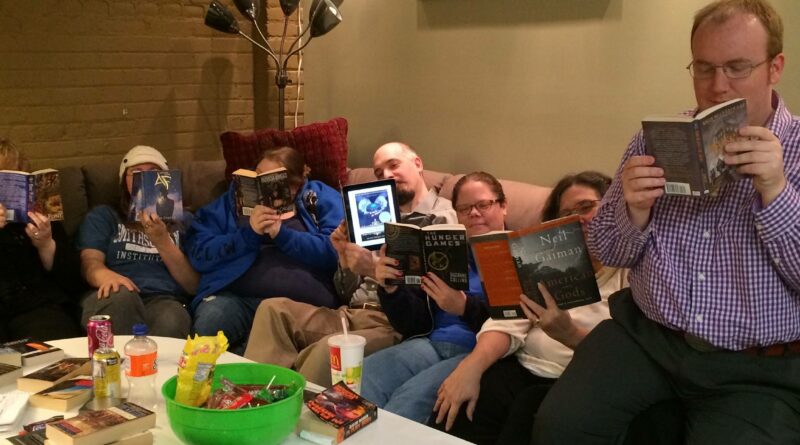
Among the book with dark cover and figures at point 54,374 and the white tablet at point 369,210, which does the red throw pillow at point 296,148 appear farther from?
the book with dark cover and figures at point 54,374

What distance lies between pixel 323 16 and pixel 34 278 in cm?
171

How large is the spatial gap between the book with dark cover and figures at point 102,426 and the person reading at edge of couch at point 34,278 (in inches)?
49.5

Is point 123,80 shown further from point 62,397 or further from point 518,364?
point 518,364

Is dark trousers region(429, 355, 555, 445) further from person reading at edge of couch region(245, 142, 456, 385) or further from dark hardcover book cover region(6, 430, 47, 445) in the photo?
dark hardcover book cover region(6, 430, 47, 445)

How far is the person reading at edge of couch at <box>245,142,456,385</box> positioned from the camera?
2.60 metres

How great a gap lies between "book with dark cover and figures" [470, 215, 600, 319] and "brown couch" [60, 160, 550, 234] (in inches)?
27.1

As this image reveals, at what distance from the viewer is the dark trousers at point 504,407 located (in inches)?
83.5

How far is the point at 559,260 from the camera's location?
2086mm

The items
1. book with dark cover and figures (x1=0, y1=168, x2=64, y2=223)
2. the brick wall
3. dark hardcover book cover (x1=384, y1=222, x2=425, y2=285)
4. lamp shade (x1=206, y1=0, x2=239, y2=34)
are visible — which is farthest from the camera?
lamp shade (x1=206, y1=0, x2=239, y2=34)

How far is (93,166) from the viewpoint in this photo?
3.42 m

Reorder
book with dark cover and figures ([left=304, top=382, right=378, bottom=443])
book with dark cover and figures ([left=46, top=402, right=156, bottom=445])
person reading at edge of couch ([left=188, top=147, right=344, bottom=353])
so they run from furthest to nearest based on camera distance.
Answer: person reading at edge of couch ([left=188, top=147, right=344, bottom=353]), book with dark cover and figures ([left=304, top=382, right=378, bottom=443]), book with dark cover and figures ([left=46, top=402, right=156, bottom=445])

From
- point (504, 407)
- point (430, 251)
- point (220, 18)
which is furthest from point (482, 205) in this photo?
point (220, 18)

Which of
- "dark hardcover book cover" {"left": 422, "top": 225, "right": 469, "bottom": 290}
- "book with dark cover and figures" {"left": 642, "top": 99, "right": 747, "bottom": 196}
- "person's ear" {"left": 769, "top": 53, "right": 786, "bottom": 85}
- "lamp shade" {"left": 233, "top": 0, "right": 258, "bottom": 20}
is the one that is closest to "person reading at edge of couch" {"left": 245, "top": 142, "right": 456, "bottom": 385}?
"dark hardcover book cover" {"left": 422, "top": 225, "right": 469, "bottom": 290}

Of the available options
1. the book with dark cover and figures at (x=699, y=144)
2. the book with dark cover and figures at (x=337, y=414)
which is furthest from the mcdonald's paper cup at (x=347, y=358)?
the book with dark cover and figures at (x=699, y=144)
